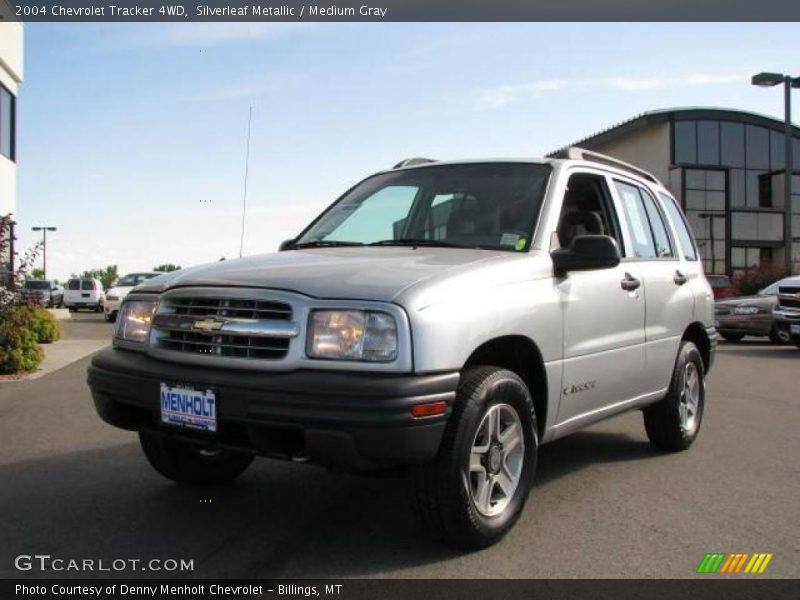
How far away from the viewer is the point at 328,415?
121 inches

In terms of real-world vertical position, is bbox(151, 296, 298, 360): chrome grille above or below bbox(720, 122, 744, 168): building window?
below

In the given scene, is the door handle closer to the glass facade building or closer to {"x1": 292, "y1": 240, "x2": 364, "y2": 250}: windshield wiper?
{"x1": 292, "y1": 240, "x2": 364, "y2": 250}: windshield wiper

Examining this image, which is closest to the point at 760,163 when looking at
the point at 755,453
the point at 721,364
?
the point at 721,364

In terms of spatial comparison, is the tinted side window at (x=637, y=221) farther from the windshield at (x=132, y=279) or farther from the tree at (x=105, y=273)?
the tree at (x=105, y=273)

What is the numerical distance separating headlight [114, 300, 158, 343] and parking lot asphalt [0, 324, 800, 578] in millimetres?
939

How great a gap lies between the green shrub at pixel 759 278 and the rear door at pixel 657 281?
1873cm

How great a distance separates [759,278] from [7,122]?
21.9 metres

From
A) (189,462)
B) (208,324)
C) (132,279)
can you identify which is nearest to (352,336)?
(208,324)

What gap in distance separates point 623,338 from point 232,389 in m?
2.51

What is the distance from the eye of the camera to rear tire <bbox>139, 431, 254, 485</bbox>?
14.2 ft

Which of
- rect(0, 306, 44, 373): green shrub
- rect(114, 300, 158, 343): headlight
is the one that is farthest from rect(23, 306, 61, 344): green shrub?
rect(114, 300, 158, 343): headlight

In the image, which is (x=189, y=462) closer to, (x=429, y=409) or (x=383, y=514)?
(x=383, y=514)

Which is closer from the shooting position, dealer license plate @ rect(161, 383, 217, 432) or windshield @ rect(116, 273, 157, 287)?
dealer license plate @ rect(161, 383, 217, 432)

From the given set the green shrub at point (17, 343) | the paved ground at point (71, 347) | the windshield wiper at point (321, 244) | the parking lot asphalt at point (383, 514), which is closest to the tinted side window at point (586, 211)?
the windshield wiper at point (321, 244)
